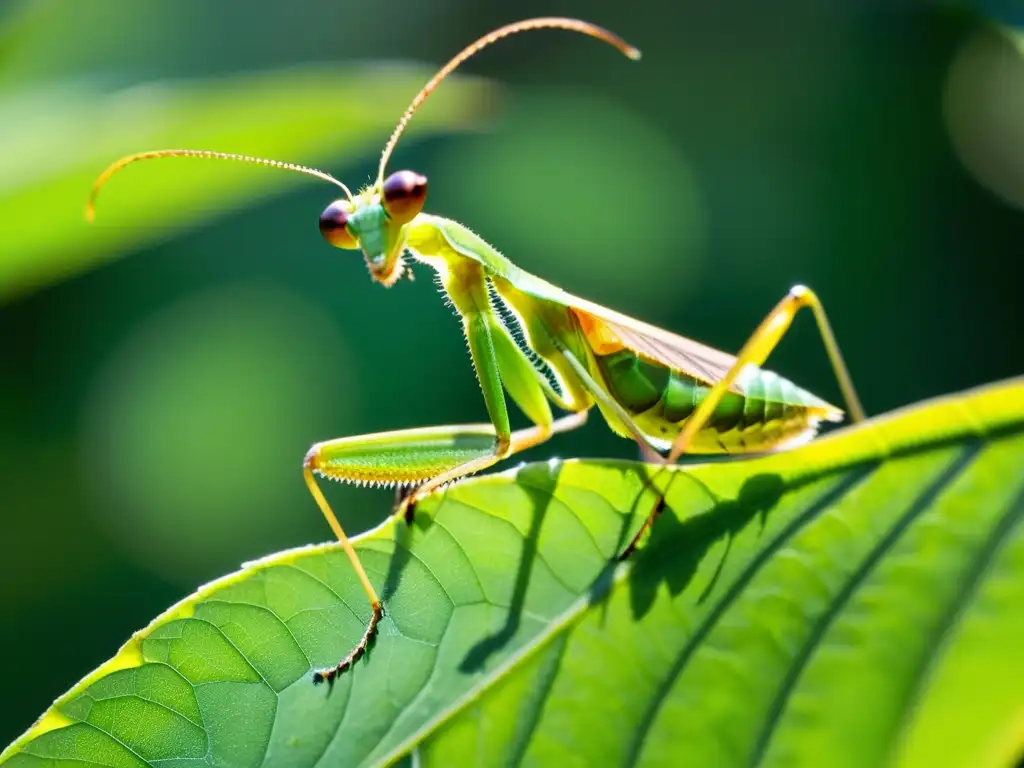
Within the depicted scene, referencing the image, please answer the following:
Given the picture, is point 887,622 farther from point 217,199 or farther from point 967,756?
point 217,199

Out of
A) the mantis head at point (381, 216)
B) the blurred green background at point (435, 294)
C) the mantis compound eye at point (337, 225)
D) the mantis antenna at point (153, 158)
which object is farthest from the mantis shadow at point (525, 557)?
the blurred green background at point (435, 294)

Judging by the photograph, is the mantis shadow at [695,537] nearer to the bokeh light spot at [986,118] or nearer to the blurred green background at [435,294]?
the blurred green background at [435,294]

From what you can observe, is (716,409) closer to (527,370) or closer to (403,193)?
(527,370)

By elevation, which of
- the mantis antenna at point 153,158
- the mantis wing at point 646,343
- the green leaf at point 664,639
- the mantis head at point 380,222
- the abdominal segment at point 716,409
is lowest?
the green leaf at point 664,639

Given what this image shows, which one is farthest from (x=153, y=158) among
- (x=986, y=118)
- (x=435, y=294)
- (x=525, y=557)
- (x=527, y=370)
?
(x=986, y=118)

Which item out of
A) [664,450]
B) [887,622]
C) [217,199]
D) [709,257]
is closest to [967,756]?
[887,622]

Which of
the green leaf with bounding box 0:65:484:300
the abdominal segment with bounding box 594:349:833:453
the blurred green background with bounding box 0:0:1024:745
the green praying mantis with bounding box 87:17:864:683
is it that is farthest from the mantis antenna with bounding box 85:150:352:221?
the blurred green background with bounding box 0:0:1024:745

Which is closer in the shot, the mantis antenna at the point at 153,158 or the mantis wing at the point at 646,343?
the mantis antenna at the point at 153,158
